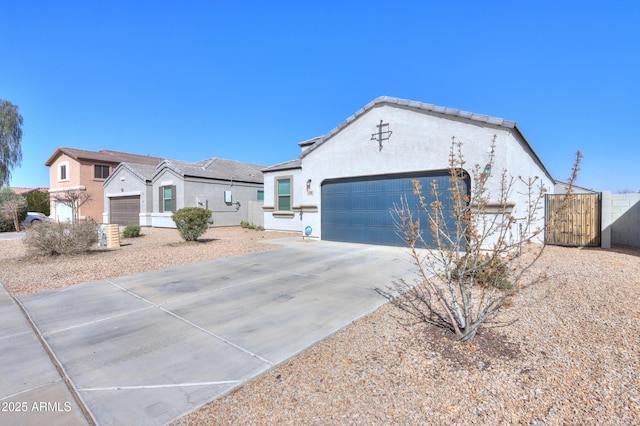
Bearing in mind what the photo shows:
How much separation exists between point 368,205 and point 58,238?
10.1 metres

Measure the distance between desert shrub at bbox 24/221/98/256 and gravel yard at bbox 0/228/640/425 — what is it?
9.42 m

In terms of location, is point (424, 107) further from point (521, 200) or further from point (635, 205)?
point (635, 205)

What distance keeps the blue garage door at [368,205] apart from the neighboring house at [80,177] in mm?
23611

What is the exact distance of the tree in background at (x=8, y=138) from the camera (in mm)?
28609

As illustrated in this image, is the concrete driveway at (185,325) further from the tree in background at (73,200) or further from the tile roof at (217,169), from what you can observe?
the tile roof at (217,169)

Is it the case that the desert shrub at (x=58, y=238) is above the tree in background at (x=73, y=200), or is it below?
below

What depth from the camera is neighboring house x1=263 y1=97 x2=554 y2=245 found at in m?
9.63

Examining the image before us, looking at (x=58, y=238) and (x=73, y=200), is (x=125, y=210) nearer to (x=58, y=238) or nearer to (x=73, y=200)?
(x=73, y=200)

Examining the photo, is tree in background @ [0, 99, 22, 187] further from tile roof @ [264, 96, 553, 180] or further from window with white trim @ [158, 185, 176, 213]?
tile roof @ [264, 96, 553, 180]

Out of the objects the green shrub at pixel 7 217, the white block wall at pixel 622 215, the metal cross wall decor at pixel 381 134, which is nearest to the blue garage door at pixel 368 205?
the metal cross wall decor at pixel 381 134

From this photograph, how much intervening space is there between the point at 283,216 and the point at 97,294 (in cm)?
1074

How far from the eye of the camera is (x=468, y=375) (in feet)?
9.59

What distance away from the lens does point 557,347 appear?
134 inches

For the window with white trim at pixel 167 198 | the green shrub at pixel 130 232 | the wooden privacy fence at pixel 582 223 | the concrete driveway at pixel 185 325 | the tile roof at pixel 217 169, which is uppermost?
the tile roof at pixel 217 169
